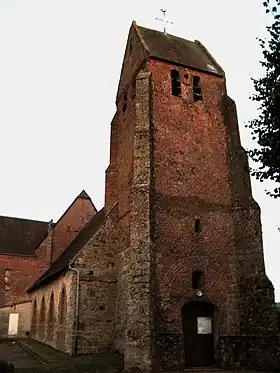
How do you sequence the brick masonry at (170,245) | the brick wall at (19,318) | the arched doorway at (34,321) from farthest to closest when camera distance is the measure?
the brick wall at (19,318) < the arched doorway at (34,321) < the brick masonry at (170,245)

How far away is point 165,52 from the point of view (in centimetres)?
2309

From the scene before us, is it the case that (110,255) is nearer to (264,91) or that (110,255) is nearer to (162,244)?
(162,244)

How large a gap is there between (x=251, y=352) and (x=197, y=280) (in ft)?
11.8

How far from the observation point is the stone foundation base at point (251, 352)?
1648 centimetres

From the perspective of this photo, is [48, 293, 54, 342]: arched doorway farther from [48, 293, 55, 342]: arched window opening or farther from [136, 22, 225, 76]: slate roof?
[136, 22, 225, 76]: slate roof

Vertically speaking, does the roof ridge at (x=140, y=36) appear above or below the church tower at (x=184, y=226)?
above

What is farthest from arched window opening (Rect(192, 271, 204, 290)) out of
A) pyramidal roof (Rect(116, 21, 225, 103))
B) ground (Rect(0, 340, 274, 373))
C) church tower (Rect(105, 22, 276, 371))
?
pyramidal roof (Rect(116, 21, 225, 103))

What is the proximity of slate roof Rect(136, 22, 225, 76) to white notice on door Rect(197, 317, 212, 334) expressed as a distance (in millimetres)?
13267

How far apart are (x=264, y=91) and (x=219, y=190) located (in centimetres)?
924

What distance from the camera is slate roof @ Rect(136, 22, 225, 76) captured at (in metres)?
22.9

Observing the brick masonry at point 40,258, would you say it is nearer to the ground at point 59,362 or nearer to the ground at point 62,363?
the ground at point 59,362

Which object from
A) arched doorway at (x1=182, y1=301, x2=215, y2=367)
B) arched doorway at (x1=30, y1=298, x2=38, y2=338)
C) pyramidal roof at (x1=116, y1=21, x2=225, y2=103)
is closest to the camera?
arched doorway at (x1=182, y1=301, x2=215, y2=367)

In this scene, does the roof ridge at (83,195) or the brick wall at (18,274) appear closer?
the brick wall at (18,274)

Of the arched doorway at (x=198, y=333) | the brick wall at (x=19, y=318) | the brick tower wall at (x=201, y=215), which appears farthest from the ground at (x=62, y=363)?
the brick wall at (x=19, y=318)
